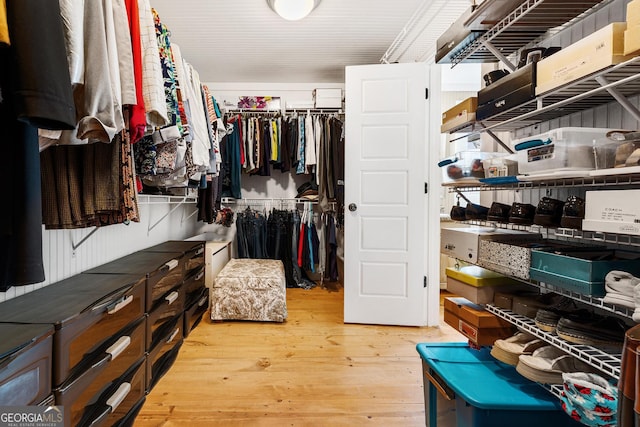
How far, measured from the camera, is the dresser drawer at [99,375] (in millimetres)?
1025

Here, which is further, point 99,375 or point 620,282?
point 99,375

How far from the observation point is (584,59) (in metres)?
0.86

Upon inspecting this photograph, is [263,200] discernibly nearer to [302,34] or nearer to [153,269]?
[302,34]

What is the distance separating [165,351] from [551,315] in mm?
1917

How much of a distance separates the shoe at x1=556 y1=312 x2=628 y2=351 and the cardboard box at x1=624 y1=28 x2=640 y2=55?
75cm

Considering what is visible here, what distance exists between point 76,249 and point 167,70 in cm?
103

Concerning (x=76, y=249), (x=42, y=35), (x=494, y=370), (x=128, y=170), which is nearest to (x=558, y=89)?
(x=494, y=370)

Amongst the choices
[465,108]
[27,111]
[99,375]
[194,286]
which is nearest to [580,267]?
[465,108]

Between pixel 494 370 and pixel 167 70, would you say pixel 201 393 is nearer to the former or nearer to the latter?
pixel 494 370

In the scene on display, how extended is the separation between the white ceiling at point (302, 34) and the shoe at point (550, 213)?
1875 mm

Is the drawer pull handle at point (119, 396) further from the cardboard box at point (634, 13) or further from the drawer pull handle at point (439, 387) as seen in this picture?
the cardboard box at point (634, 13)


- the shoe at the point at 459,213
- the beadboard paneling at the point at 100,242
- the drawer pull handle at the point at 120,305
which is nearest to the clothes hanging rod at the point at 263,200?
the beadboard paneling at the point at 100,242

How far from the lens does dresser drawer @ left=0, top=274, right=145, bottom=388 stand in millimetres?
1021

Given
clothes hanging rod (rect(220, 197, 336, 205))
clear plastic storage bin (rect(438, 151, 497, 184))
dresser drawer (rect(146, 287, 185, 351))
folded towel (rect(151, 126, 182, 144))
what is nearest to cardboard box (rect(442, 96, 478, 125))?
clear plastic storage bin (rect(438, 151, 497, 184))
